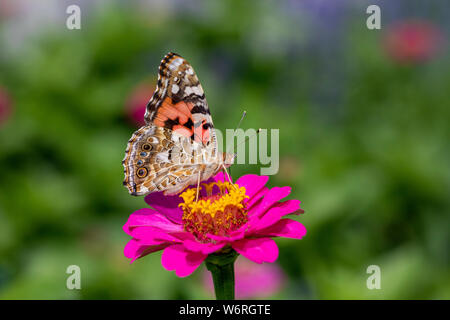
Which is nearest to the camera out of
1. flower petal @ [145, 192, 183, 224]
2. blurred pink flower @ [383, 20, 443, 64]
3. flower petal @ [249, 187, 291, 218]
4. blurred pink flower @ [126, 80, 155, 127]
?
flower petal @ [249, 187, 291, 218]

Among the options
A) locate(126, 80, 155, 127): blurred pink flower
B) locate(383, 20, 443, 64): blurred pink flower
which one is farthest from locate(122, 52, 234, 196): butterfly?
locate(383, 20, 443, 64): blurred pink flower

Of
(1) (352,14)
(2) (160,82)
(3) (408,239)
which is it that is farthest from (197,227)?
(1) (352,14)

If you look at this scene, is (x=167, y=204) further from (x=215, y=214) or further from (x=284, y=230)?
Result: (x=284, y=230)

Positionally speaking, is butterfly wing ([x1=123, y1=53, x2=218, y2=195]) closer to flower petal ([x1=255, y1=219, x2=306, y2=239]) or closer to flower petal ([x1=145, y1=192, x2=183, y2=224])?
flower petal ([x1=145, y1=192, x2=183, y2=224])

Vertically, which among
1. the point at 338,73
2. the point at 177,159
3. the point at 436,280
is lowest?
the point at 436,280

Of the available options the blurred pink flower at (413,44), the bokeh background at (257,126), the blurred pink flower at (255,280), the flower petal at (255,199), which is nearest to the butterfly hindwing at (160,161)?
the flower petal at (255,199)

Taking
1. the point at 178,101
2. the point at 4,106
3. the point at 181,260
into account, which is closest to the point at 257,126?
the point at 4,106

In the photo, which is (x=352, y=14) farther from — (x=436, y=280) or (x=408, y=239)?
(x=436, y=280)
